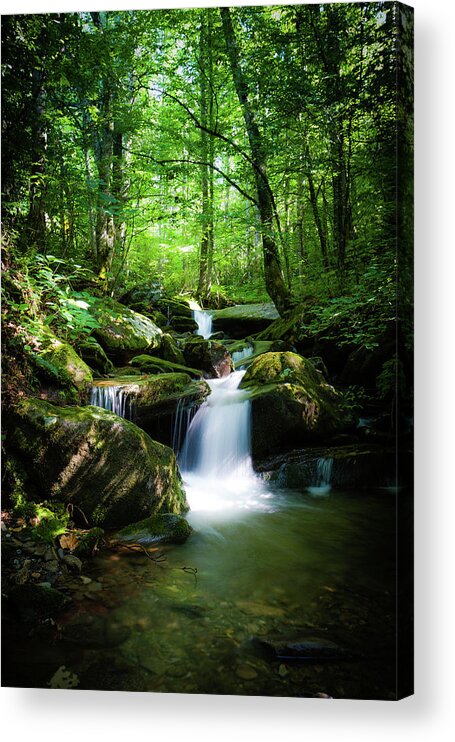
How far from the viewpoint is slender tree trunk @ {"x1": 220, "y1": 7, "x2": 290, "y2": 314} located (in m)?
3.24

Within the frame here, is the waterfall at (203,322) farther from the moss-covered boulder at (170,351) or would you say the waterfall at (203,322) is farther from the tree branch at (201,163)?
the tree branch at (201,163)

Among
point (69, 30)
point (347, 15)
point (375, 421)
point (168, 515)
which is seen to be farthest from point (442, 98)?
point (168, 515)

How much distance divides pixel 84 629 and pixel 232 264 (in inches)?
101

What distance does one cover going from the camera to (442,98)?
2908mm

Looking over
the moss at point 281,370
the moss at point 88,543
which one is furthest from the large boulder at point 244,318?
the moss at point 88,543

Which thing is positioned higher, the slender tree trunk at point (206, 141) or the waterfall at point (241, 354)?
the slender tree trunk at point (206, 141)

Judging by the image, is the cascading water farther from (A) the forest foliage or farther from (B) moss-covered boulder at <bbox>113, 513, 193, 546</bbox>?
(A) the forest foliage

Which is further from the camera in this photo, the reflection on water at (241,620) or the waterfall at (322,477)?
the waterfall at (322,477)

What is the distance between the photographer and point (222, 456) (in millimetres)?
4086

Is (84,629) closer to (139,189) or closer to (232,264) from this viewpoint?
(232,264)

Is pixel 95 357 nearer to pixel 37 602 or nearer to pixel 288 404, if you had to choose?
pixel 288 404

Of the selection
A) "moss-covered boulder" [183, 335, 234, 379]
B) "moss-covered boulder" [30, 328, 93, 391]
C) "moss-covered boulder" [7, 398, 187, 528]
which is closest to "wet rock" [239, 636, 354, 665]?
"moss-covered boulder" [7, 398, 187, 528]

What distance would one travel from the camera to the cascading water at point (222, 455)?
387cm

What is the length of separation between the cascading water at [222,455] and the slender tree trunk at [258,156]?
1.11 m
